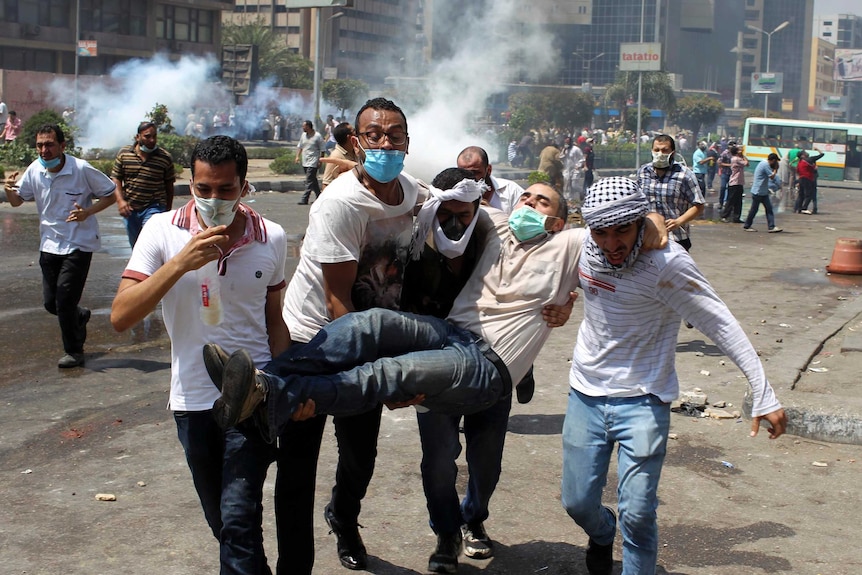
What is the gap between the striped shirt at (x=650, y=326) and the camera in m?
3.50

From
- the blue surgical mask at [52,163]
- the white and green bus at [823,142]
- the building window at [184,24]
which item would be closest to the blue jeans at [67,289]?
the blue surgical mask at [52,163]

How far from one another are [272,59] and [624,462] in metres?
75.3

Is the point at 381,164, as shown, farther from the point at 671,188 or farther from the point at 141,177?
the point at 141,177

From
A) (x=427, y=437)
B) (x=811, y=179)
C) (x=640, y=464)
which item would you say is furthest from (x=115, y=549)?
(x=811, y=179)

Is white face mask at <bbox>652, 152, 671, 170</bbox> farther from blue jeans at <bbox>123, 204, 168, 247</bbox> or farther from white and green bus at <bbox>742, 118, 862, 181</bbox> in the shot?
white and green bus at <bbox>742, 118, 862, 181</bbox>

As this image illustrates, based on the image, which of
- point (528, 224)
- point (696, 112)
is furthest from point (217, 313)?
point (696, 112)

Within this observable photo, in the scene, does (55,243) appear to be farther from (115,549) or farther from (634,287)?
(634,287)

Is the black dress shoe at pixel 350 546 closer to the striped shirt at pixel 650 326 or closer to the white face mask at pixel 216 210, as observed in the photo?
the striped shirt at pixel 650 326

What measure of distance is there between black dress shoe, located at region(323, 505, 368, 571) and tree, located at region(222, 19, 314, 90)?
7108 centimetres

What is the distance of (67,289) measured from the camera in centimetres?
741

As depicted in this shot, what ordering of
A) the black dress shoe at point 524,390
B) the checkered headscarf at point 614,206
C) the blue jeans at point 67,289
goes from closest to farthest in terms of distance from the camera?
1. the checkered headscarf at point 614,206
2. the black dress shoe at point 524,390
3. the blue jeans at point 67,289

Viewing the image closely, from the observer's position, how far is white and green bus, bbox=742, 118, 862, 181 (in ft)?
139

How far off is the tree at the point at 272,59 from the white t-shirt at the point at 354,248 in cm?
7125

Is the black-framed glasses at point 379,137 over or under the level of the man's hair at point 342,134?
under
